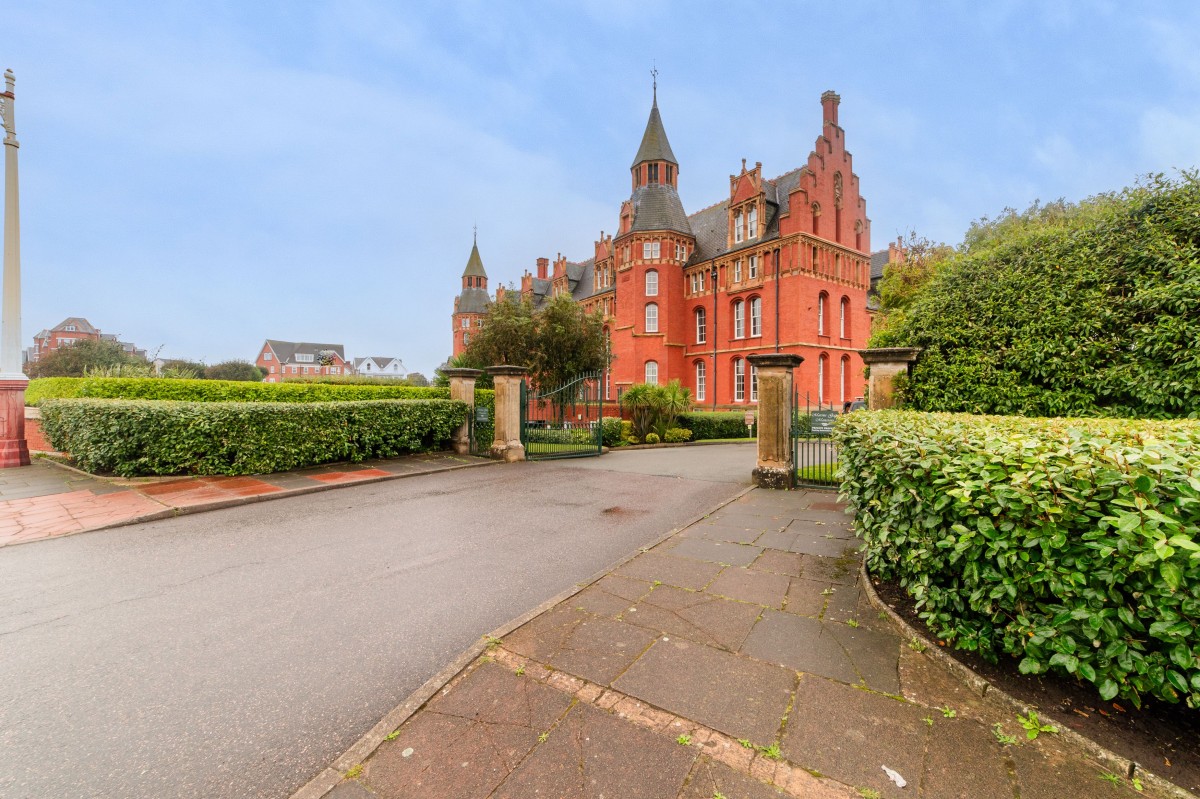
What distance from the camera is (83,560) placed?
14.9 ft

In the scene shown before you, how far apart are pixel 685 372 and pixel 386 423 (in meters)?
27.2

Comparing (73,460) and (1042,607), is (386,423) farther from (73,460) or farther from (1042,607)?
(1042,607)

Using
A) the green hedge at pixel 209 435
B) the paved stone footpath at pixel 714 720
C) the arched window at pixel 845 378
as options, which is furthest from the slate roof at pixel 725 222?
the paved stone footpath at pixel 714 720

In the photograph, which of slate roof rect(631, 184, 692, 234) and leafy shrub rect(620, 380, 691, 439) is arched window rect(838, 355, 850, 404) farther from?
leafy shrub rect(620, 380, 691, 439)

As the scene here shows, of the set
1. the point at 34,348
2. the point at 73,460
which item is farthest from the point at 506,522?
the point at 34,348

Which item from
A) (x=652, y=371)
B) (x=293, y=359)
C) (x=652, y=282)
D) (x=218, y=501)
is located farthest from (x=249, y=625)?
(x=293, y=359)

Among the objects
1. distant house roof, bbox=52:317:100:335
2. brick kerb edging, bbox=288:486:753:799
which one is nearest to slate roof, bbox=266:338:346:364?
distant house roof, bbox=52:317:100:335

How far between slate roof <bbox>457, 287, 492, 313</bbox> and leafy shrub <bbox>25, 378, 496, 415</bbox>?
46078 millimetres

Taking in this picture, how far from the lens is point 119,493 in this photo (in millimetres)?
6969

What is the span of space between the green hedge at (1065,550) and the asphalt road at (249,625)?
8.79 feet

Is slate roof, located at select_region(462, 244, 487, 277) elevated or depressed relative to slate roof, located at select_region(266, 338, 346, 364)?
elevated

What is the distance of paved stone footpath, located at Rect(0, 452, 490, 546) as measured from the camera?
567cm

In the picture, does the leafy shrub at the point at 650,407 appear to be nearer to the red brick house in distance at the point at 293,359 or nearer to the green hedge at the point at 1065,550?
the green hedge at the point at 1065,550

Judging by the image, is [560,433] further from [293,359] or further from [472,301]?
[293,359]
